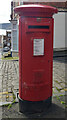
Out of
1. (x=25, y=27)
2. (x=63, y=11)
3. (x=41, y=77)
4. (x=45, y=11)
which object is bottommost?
(x=41, y=77)

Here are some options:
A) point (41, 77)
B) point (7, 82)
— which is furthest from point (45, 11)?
point (7, 82)

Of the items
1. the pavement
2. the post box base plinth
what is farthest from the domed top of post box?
the pavement

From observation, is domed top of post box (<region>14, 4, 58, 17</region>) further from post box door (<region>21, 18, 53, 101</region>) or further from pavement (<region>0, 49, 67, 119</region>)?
pavement (<region>0, 49, 67, 119</region>)

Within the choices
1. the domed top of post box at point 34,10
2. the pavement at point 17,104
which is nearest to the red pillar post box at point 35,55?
the domed top of post box at point 34,10

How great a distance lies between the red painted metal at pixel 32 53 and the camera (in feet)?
10.3

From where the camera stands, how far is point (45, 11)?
3137 mm

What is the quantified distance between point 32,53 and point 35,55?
0.24 ft

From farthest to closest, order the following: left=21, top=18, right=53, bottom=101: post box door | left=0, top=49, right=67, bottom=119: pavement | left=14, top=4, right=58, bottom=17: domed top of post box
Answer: left=0, top=49, right=67, bottom=119: pavement → left=21, top=18, right=53, bottom=101: post box door → left=14, top=4, right=58, bottom=17: domed top of post box

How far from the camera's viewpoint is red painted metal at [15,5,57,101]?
3146mm

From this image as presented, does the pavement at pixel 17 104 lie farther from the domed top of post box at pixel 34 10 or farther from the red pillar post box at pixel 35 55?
the domed top of post box at pixel 34 10

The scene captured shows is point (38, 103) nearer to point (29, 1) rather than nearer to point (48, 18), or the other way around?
point (48, 18)

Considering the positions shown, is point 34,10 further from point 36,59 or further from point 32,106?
point 32,106

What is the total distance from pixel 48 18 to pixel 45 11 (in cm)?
17

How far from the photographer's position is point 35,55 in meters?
3.28
